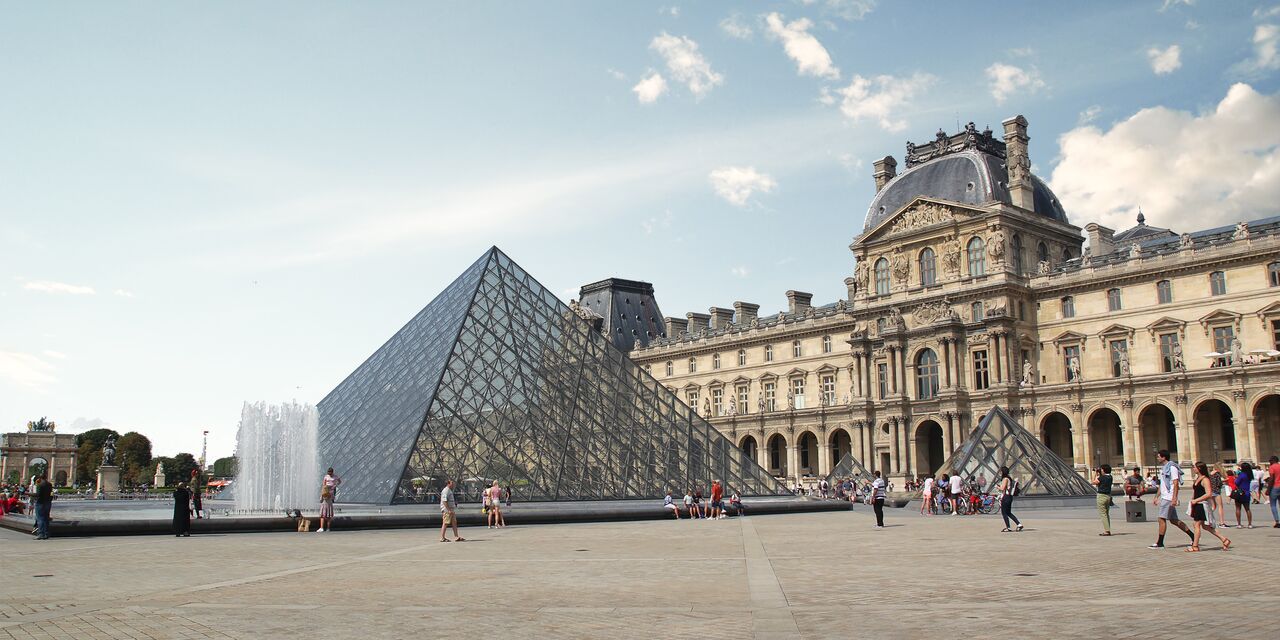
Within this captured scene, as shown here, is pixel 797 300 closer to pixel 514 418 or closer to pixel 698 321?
pixel 698 321

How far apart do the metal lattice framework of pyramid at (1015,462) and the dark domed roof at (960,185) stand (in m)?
19.8

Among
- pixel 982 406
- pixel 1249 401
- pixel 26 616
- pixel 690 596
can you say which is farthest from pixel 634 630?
pixel 982 406

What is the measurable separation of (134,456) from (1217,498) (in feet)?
328

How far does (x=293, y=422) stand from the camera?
32469mm

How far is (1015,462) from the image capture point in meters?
31.0

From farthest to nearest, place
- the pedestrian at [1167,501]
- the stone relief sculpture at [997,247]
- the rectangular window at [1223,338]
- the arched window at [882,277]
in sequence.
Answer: the arched window at [882,277] → the stone relief sculpture at [997,247] → the rectangular window at [1223,338] → the pedestrian at [1167,501]

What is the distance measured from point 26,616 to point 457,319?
22324 millimetres

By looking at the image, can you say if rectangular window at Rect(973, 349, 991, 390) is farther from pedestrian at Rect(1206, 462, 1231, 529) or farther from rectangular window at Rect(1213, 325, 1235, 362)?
pedestrian at Rect(1206, 462, 1231, 529)

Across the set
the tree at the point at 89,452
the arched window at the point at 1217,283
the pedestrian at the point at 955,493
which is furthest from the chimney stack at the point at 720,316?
the tree at the point at 89,452

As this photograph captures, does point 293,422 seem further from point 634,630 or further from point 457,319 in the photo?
point 634,630

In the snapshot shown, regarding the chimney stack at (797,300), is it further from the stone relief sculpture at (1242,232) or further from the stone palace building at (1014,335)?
the stone relief sculpture at (1242,232)

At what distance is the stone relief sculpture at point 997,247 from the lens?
157ft

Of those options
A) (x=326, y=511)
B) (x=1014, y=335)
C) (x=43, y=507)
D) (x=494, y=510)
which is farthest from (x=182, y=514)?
(x=1014, y=335)

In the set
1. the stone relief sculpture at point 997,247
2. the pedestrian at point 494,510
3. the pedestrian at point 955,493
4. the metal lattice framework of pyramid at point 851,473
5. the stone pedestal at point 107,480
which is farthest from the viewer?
the stone pedestal at point 107,480
